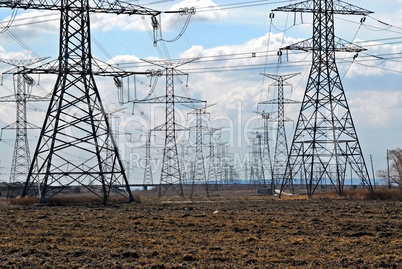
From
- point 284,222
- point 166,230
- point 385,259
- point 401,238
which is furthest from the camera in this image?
point 284,222

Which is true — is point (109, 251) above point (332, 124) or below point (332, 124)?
below

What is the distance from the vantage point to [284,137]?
241ft

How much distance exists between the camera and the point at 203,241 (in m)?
19.5

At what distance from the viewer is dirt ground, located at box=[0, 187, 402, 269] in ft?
51.4

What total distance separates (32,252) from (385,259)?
27.1 ft

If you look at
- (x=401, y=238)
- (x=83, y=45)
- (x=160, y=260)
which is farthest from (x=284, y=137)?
(x=160, y=260)

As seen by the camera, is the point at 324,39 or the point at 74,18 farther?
the point at 324,39

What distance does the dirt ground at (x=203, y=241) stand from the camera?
1566cm

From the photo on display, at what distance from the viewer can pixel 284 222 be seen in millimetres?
25188

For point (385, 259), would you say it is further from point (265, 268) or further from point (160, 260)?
point (160, 260)

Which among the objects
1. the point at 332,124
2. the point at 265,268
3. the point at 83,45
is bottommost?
the point at 265,268

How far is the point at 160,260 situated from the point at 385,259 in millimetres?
4986

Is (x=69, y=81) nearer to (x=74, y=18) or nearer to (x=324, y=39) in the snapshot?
(x=74, y=18)

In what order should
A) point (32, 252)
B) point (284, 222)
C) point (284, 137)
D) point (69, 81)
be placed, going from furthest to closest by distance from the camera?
point (284, 137) → point (69, 81) → point (284, 222) → point (32, 252)
